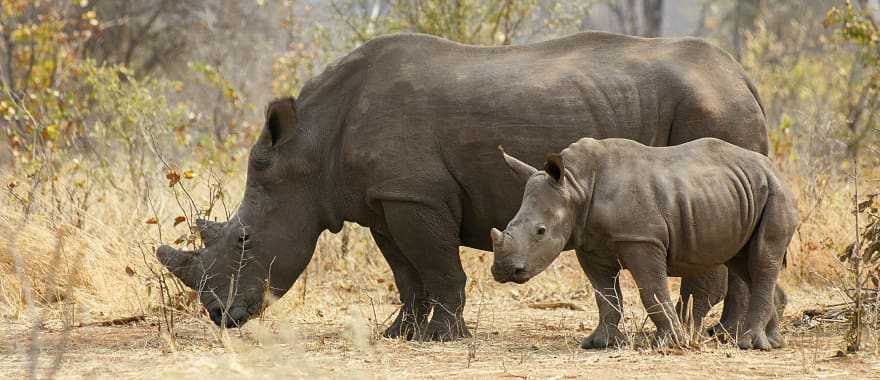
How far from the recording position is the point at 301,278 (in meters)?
9.92

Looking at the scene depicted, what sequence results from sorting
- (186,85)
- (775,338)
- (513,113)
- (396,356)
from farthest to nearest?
1. (186,85)
2. (513,113)
3. (775,338)
4. (396,356)

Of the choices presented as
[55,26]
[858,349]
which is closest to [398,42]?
[858,349]

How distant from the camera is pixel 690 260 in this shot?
643cm

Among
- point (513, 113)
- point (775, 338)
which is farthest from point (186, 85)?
point (775, 338)

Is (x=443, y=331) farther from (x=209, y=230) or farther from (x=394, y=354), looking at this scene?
(x=209, y=230)

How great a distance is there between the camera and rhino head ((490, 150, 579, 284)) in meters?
6.12

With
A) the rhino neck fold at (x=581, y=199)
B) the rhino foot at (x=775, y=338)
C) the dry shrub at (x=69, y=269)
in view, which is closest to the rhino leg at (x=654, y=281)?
the rhino neck fold at (x=581, y=199)

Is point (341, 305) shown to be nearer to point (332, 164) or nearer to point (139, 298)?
point (139, 298)

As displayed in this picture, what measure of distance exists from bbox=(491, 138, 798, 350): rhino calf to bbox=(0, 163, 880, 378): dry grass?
0.29m

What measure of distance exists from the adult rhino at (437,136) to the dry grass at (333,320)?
37cm

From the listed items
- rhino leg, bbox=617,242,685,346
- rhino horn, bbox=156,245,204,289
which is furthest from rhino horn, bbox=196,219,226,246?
rhino leg, bbox=617,242,685,346

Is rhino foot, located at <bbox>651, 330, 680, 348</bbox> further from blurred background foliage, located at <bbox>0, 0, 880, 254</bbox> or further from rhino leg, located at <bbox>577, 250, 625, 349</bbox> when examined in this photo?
blurred background foliage, located at <bbox>0, 0, 880, 254</bbox>

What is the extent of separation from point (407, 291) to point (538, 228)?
1.91 m

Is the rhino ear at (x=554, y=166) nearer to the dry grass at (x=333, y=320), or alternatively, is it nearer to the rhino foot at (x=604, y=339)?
the dry grass at (x=333, y=320)
